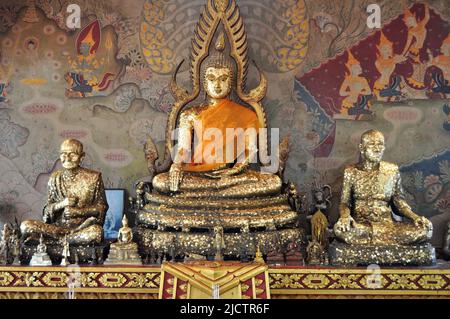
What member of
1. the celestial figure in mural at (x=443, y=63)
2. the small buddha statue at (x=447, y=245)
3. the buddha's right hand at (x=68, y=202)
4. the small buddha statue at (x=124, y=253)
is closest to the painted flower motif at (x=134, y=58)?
the buddha's right hand at (x=68, y=202)

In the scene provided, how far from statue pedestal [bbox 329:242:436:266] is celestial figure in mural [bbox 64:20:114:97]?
2.90 m

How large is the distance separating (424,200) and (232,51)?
2244mm

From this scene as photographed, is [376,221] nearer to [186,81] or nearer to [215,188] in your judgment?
[215,188]

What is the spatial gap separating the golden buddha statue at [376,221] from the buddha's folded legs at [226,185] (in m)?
0.63

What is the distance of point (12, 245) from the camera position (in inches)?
205

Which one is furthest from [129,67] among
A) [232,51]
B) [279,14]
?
[279,14]

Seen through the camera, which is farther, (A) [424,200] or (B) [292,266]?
(A) [424,200]

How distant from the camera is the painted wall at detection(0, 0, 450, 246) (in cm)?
648

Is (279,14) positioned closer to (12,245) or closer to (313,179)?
(313,179)

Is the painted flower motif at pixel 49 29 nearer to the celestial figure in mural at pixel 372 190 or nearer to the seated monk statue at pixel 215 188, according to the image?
the seated monk statue at pixel 215 188

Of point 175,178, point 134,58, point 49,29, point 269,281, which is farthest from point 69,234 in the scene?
point 49,29

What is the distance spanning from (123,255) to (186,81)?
216 cm

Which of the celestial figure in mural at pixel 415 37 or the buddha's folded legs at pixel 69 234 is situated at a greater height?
the celestial figure in mural at pixel 415 37

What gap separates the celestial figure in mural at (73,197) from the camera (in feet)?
17.9
